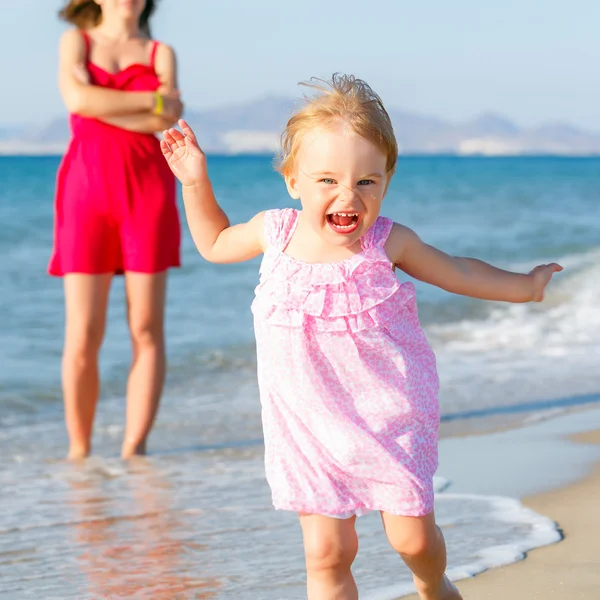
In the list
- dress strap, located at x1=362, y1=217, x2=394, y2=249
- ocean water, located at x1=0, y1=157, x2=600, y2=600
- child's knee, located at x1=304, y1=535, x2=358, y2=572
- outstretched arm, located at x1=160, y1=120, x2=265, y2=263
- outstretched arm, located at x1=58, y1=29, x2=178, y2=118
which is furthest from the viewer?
outstretched arm, located at x1=58, y1=29, x2=178, y2=118

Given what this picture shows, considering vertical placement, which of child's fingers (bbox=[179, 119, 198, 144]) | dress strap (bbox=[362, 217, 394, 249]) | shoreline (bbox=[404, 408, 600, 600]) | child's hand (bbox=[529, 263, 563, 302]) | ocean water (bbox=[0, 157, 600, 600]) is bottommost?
ocean water (bbox=[0, 157, 600, 600])

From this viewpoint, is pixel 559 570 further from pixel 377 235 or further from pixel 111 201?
pixel 111 201

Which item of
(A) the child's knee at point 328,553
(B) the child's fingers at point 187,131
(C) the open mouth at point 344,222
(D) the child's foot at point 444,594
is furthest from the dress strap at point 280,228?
(D) the child's foot at point 444,594

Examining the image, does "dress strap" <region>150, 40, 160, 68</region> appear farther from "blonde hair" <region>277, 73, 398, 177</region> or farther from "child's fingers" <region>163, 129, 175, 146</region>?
"blonde hair" <region>277, 73, 398, 177</region>

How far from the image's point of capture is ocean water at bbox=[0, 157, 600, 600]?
3479 mm

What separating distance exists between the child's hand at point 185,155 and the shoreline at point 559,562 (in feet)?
4.21

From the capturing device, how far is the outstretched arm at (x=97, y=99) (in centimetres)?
465

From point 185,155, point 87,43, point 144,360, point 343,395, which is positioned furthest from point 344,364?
point 87,43

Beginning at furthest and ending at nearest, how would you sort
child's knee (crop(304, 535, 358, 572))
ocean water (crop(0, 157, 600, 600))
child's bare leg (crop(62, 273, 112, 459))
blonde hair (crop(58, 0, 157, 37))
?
blonde hair (crop(58, 0, 157, 37))
child's bare leg (crop(62, 273, 112, 459))
ocean water (crop(0, 157, 600, 600))
child's knee (crop(304, 535, 358, 572))

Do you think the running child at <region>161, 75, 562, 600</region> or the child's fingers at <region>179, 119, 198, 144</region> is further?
the child's fingers at <region>179, 119, 198, 144</region>

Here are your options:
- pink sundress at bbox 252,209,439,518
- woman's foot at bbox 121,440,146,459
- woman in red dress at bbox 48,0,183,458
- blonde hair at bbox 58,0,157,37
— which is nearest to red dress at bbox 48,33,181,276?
woman in red dress at bbox 48,0,183,458

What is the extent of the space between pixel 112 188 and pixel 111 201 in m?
0.05

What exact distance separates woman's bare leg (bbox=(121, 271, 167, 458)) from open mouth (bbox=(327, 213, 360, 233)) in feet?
7.14

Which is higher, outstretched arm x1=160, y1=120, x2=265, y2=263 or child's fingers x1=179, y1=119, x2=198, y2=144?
child's fingers x1=179, y1=119, x2=198, y2=144
